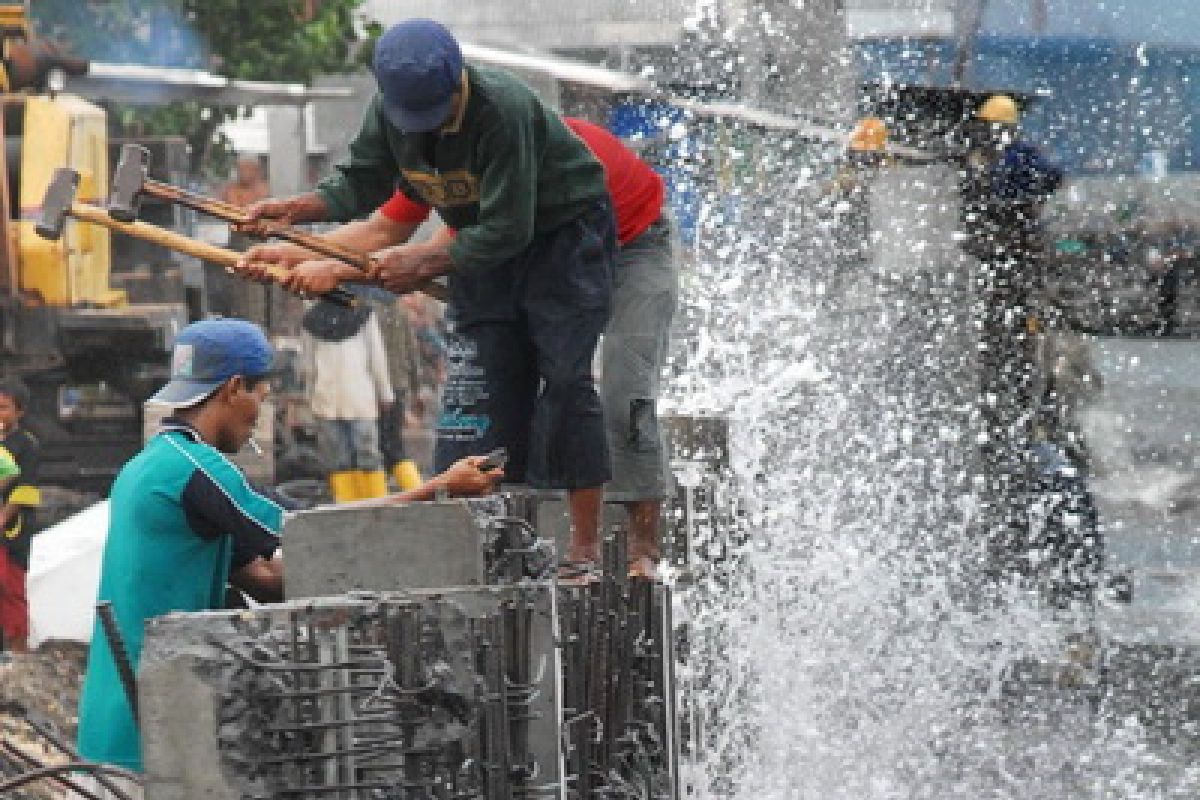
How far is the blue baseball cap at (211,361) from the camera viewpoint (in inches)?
241

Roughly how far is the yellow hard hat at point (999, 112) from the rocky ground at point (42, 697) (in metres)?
5.92

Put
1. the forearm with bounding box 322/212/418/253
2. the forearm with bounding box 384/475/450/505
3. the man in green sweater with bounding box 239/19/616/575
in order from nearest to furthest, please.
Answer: the forearm with bounding box 384/475/450/505 → the man in green sweater with bounding box 239/19/616/575 → the forearm with bounding box 322/212/418/253

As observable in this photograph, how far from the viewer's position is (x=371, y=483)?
17.5 metres

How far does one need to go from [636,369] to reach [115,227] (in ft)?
4.64

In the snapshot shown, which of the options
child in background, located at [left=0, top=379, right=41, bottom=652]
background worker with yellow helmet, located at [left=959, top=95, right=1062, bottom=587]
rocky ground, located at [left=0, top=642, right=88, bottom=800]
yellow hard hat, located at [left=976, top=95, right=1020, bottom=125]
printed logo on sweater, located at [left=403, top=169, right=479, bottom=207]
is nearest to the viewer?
printed logo on sweater, located at [left=403, top=169, right=479, bottom=207]

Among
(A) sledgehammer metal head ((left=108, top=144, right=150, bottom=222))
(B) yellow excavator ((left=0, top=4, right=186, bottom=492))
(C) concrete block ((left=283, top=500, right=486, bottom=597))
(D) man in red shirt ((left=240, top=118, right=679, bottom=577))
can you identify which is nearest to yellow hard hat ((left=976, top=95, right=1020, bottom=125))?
(B) yellow excavator ((left=0, top=4, right=186, bottom=492))

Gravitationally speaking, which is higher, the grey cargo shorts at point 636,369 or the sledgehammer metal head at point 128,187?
the sledgehammer metal head at point 128,187

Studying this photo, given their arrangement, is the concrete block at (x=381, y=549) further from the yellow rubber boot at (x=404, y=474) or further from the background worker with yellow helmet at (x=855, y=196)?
the yellow rubber boot at (x=404, y=474)

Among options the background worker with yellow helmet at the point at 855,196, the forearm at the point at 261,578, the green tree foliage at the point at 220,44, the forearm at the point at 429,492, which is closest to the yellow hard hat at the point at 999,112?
the background worker with yellow helmet at the point at 855,196

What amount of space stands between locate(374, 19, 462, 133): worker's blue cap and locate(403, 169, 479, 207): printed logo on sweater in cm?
25

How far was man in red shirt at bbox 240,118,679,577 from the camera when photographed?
737 centimetres

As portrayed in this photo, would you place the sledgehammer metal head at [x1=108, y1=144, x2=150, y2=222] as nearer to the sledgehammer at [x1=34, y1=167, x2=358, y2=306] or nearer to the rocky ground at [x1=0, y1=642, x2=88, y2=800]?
the sledgehammer at [x1=34, y1=167, x2=358, y2=306]

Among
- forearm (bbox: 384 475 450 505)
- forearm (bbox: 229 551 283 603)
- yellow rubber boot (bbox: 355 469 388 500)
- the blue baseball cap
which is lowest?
yellow rubber boot (bbox: 355 469 388 500)

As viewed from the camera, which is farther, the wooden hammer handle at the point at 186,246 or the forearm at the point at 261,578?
the wooden hammer handle at the point at 186,246
